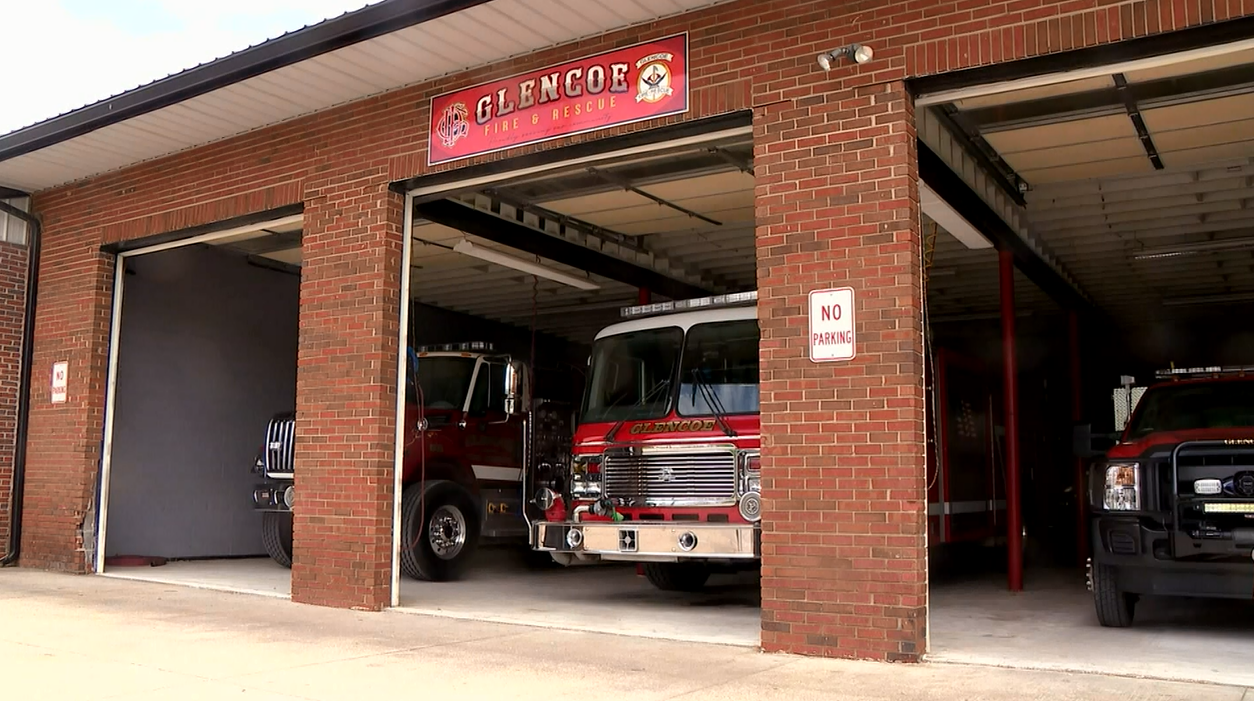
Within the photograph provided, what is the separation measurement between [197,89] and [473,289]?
6978 millimetres

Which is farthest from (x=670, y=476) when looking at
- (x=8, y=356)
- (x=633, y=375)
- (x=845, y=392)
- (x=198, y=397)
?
(x=8, y=356)

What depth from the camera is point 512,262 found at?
1199 cm

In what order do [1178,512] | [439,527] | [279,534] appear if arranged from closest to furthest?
[1178,512], [439,527], [279,534]

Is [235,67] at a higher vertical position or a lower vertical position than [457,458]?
higher

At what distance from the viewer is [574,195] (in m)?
10.5

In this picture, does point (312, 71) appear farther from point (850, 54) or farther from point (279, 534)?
point (279, 534)

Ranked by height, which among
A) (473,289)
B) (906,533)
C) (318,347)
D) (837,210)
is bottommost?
(906,533)

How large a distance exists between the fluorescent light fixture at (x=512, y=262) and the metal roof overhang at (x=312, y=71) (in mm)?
2351

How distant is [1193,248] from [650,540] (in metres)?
8.53

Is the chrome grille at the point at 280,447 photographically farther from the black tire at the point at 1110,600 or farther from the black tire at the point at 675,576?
the black tire at the point at 1110,600

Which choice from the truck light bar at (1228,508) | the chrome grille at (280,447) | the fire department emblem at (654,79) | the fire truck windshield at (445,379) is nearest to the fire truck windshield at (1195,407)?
the truck light bar at (1228,508)

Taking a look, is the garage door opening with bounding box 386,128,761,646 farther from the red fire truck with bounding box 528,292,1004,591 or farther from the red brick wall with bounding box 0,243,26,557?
the red brick wall with bounding box 0,243,26,557

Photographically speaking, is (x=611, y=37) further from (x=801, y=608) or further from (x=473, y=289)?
(x=473, y=289)

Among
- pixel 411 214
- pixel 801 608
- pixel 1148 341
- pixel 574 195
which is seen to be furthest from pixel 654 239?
pixel 1148 341
